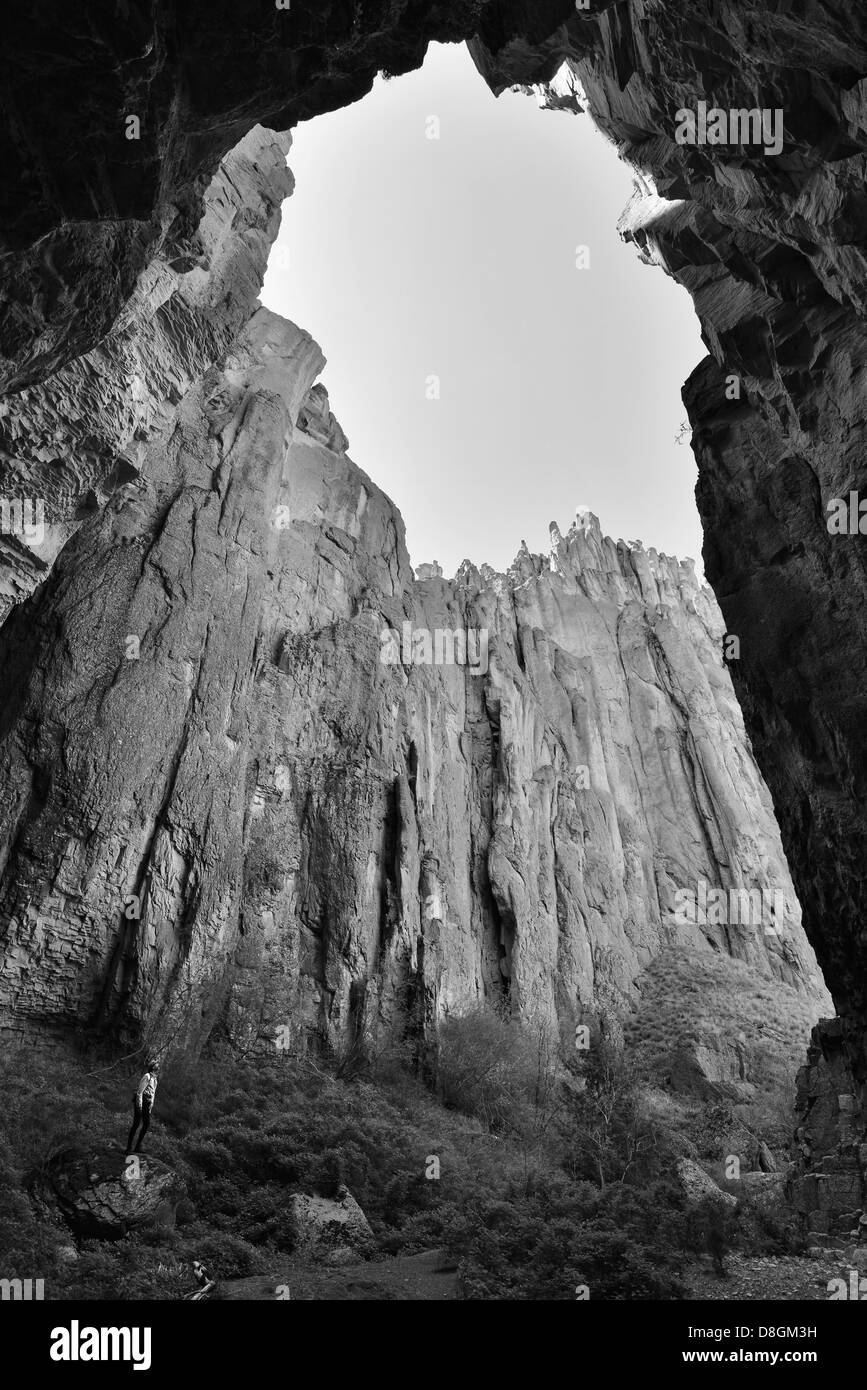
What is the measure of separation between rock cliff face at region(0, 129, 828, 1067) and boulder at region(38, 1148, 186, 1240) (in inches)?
311

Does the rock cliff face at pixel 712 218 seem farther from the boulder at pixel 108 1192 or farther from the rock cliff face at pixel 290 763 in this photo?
the boulder at pixel 108 1192

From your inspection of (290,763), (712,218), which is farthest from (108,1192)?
(290,763)

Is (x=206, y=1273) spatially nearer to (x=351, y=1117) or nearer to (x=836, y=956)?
(x=351, y=1117)

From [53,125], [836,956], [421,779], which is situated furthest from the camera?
[421,779]

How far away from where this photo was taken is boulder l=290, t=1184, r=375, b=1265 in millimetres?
12422

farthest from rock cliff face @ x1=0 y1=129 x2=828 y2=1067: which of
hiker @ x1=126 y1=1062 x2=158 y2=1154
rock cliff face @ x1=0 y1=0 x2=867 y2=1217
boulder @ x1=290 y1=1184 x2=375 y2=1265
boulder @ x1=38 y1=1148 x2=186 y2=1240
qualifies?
boulder @ x1=290 y1=1184 x2=375 y2=1265

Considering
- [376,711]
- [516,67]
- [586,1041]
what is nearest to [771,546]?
[516,67]

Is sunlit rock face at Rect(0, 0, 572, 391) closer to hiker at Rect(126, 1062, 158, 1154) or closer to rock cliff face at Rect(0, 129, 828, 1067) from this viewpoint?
rock cliff face at Rect(0, 129, 828, 1067)

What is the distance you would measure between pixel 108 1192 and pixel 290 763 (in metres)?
18.2

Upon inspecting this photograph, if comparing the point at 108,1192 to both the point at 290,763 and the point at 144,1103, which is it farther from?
the point at 290,763

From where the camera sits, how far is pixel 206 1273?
10.2 m

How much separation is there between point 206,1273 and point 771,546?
12961 mm

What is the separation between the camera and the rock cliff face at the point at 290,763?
66.3 feet

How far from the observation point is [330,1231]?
12969 mm
